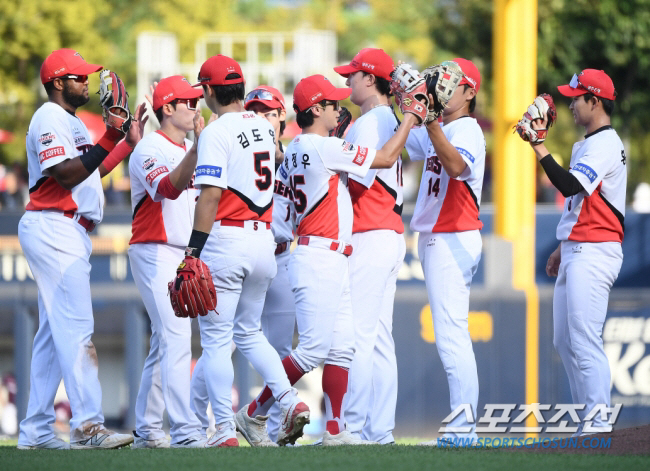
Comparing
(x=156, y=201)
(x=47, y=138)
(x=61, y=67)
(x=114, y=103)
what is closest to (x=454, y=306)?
(x=156, y=201)

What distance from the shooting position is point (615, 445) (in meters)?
5.64

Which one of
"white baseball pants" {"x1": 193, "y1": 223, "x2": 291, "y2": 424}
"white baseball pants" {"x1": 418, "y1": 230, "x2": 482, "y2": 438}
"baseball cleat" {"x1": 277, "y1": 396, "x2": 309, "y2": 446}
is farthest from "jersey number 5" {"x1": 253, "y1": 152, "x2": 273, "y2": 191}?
"baseball cleat" {"x1": 277, "y1": 396, "x2": 309, "y2": 446}

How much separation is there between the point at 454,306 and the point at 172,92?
222cm

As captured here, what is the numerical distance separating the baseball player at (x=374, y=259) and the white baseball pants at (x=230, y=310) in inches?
25.5

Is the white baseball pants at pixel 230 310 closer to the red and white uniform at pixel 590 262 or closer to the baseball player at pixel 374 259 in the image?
the baseball player at pixel 374 259

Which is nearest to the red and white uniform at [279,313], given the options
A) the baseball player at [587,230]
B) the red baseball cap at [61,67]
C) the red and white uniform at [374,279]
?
the red and white uniform at [374,279]

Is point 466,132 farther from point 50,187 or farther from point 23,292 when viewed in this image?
point 23,292

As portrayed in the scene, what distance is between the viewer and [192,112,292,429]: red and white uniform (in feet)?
18.7

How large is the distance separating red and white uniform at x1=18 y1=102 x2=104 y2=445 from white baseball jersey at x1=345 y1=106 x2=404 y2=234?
1633 mm

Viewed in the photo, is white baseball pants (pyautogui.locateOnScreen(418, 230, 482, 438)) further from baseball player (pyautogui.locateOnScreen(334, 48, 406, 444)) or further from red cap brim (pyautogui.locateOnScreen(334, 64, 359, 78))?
red cap brim (pyautogui.locateOnScreen(334, 64, 359, 78))

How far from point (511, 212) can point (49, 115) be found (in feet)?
23.1

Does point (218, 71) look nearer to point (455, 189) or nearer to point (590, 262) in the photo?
point (455, 189)

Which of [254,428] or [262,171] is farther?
[254,428]

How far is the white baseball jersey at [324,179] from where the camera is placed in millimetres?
5934
